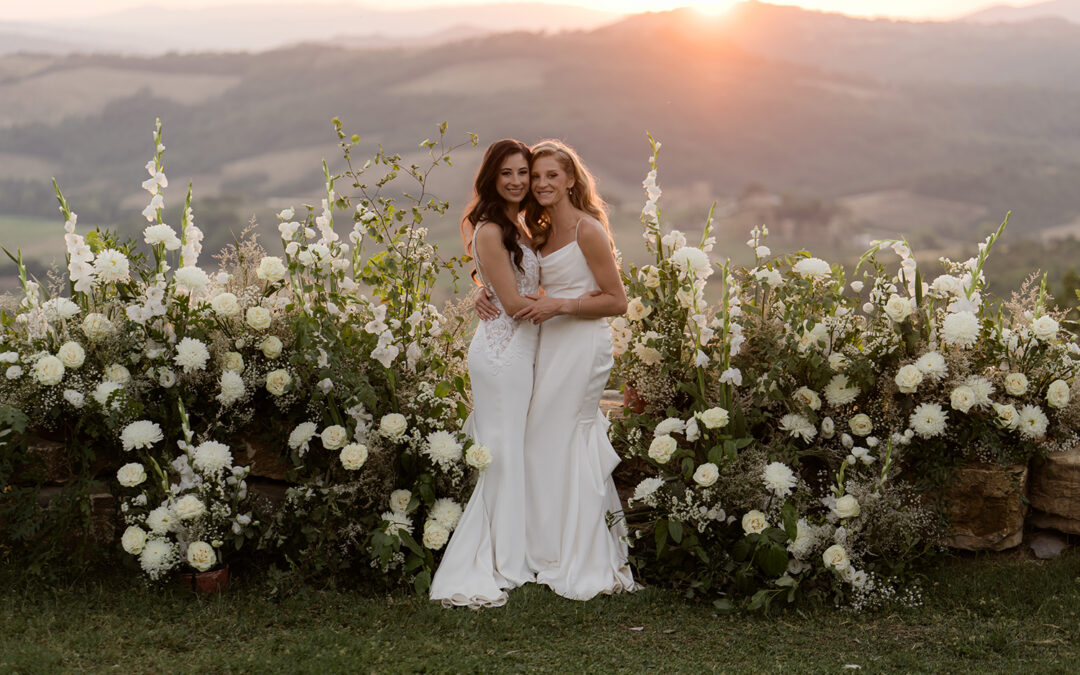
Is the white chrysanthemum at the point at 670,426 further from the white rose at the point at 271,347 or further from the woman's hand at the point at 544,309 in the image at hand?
the white rose at the point at 271,347

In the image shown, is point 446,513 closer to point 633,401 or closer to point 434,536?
point 434,536

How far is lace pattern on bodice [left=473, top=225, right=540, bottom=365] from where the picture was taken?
5.02 meters

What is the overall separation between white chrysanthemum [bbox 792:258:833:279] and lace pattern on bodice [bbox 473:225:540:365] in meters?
1.49

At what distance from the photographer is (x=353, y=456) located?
4.68 meters

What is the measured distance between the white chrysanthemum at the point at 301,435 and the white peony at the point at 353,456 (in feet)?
0.71

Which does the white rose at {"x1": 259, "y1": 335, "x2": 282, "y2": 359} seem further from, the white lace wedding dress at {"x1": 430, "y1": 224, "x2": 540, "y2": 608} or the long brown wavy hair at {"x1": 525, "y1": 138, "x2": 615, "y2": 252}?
the long brown wavy hair at {"x1": 525, "y1": 138, "x2": 615, "y2": 252}

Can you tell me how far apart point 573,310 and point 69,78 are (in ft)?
164

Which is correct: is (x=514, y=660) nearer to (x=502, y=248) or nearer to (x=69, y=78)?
(x=502, y=248)

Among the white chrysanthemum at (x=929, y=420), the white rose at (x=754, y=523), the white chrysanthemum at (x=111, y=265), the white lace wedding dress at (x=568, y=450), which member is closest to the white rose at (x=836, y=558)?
the white rose at (x=754, y=523)

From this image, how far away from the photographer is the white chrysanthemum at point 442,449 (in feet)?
15.9

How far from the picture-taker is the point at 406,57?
171 ft

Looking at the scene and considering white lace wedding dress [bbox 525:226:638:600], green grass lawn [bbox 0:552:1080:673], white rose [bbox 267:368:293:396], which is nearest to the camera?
green grass lawn [bbox 0:552:1080:673]

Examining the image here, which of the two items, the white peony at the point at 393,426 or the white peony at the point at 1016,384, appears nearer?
the white peony at the point at 393,426

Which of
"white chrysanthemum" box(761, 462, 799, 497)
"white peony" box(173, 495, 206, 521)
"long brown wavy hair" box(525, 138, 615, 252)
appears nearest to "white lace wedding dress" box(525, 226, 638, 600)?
"long brown wavy hair" box(525, 138, 615, 252)
